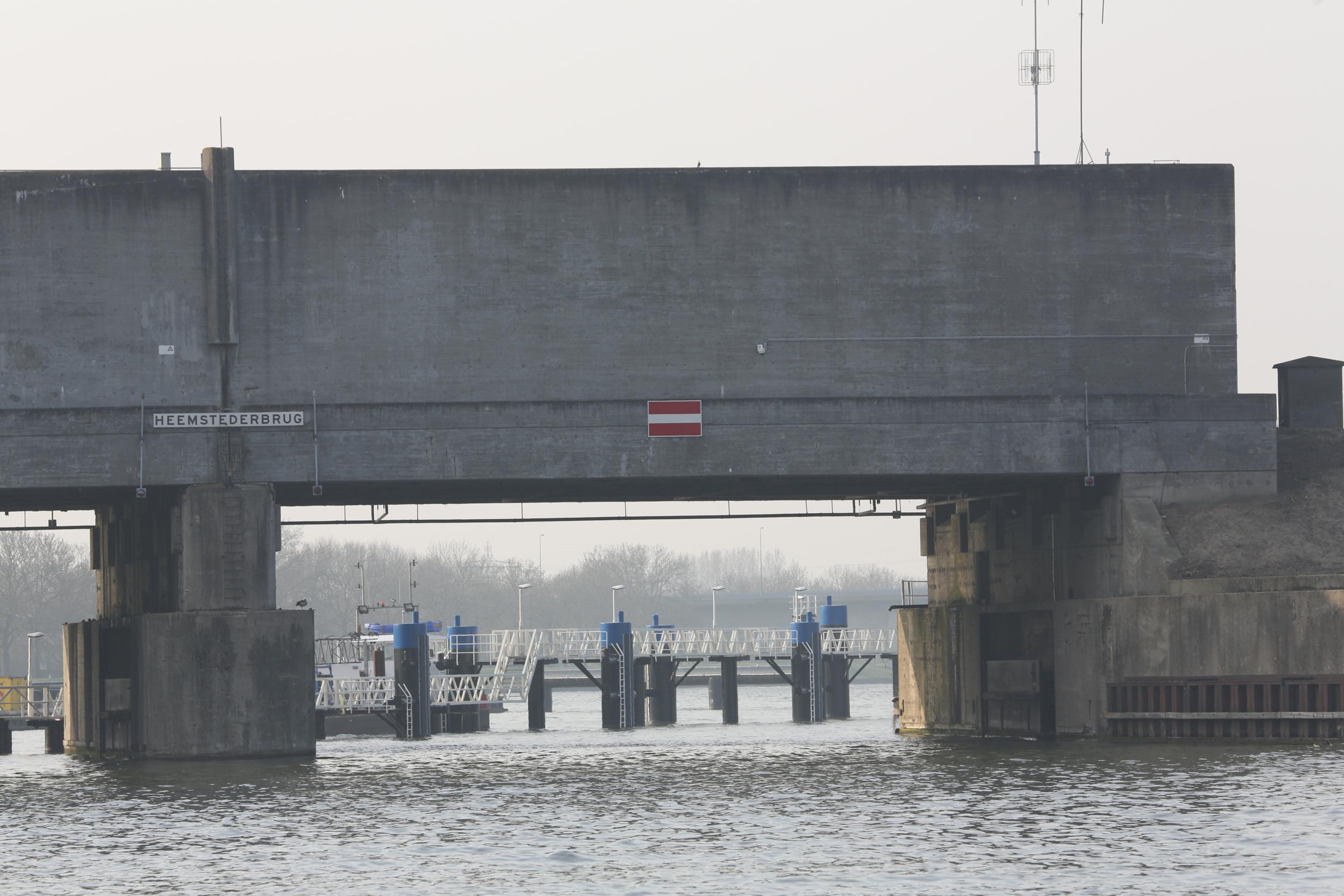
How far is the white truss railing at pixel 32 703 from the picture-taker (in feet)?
247

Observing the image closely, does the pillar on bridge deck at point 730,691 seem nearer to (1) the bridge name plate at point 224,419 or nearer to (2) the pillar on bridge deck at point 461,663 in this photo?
(2) the pillar on bridge deck at point 461,663

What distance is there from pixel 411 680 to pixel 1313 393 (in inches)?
1411

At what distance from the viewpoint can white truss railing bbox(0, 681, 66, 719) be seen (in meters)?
75.2

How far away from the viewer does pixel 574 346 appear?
57.0 meters

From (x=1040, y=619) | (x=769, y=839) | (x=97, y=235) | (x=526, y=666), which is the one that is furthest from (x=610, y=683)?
(x=769, y=839)

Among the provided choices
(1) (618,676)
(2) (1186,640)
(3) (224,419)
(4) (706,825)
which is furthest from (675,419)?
(1) (618,676)

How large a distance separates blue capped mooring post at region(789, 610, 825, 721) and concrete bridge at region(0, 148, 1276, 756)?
3885 centimetres

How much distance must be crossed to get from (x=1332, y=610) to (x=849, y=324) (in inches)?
588

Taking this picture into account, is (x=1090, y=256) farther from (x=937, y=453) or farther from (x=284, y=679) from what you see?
(x=284, y=679)

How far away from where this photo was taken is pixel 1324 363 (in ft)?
214

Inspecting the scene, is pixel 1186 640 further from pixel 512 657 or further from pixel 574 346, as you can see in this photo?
pixel 512 657

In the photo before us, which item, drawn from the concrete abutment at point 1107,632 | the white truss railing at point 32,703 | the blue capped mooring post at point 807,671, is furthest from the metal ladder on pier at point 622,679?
the white truss railing at point 32,703

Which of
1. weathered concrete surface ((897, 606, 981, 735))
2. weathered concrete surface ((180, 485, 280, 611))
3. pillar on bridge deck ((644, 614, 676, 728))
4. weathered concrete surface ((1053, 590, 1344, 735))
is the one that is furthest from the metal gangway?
weathered concrete surface ((1053, 590, 1344, 735))

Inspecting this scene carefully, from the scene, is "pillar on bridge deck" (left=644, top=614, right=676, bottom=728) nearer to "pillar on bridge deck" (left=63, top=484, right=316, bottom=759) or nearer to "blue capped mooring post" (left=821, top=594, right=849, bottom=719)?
"blue capped mooring post" (left=821, top=594, right=849, bottom=719)
